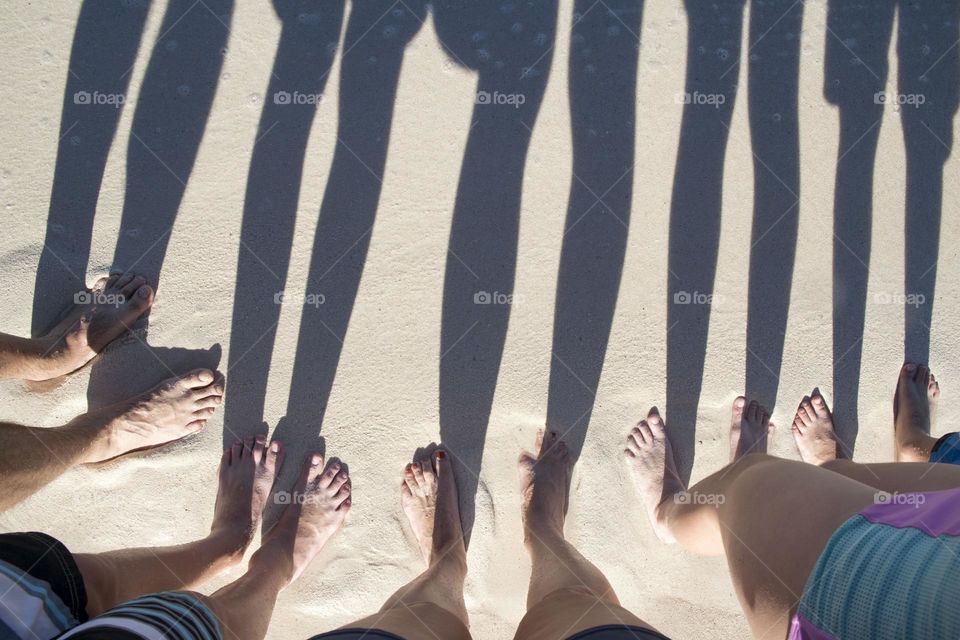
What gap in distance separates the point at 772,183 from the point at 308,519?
107 inches

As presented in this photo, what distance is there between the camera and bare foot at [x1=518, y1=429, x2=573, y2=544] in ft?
8.08

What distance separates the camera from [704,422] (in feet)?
8.79

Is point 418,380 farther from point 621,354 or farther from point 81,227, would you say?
point 81,227

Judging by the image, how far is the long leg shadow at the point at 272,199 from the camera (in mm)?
2648

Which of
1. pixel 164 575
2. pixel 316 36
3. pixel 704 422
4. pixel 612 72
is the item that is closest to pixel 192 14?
pixel 316 36

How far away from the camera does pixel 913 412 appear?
2.60 metres

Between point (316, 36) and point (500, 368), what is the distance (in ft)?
6.12

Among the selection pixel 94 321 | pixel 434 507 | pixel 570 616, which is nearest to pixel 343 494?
pixel 434 507

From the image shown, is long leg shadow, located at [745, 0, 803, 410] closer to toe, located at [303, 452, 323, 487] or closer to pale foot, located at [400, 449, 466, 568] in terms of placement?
pale foot, located at [400, 449, 466, 568]

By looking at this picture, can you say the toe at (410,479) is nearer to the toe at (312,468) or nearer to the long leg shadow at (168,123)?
the toe at (312,468)

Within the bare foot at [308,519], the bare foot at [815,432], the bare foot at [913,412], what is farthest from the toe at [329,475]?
the bare foot at [913,412]

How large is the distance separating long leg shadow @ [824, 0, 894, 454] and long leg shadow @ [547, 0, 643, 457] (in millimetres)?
1043

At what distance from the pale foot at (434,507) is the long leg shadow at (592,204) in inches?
21.6

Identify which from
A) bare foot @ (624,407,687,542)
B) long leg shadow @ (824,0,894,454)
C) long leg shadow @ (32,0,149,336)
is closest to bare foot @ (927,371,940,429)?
long leg shadow @ (824,0,894,454)
